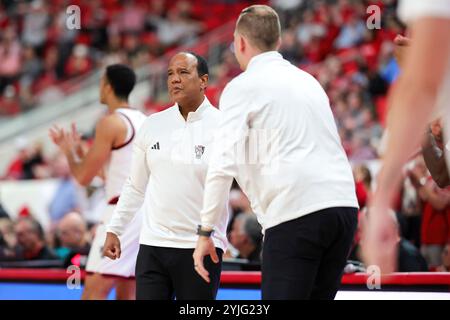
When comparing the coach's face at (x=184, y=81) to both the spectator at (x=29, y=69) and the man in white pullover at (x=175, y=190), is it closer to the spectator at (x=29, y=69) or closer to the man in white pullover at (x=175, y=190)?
the man in white pullover at (x=175, y=190)

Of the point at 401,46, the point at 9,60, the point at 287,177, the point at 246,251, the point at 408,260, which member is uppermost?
the point at 401,46

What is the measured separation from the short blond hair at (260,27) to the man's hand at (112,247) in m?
1.60

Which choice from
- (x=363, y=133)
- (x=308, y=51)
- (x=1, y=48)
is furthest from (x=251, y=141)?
(x=1, y=48)

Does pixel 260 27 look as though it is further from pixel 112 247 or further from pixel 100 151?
pixel 100 151

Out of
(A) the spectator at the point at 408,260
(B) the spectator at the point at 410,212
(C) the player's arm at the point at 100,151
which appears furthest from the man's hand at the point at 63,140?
(B) the spectator at the point at 410,212

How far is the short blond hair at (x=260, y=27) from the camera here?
13.6ft

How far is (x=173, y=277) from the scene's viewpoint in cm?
493

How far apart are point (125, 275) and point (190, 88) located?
1510 mm

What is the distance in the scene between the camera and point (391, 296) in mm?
5969

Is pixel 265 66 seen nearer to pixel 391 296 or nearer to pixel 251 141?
pixel 251 141

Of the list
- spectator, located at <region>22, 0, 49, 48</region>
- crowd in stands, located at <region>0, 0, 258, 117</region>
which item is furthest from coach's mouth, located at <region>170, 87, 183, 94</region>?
spectator, located at <region>22, 0, 49, 48</region>

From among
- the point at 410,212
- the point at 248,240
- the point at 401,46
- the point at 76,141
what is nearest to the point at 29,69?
the point at 248,240

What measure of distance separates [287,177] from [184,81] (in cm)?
141
